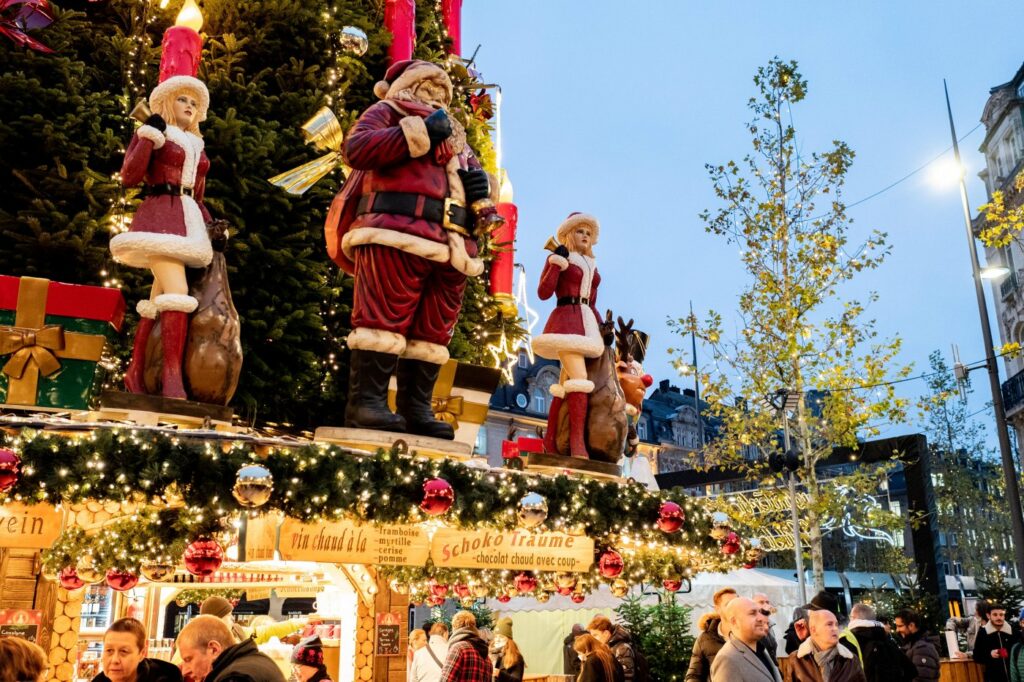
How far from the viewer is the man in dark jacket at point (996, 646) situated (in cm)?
849

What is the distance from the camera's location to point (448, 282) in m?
6.32

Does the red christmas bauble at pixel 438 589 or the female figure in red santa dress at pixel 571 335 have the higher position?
the female figure in red santa dress at pixel 571 335

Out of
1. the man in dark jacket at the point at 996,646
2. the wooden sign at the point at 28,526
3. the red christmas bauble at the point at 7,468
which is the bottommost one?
the man in dark jacket at the point at 996,646

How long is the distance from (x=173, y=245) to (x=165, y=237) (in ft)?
0.24

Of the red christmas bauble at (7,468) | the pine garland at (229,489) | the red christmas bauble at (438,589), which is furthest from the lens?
the red christmas bauble at (438,589)

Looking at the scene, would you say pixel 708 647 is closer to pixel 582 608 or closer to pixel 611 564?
pixel 611 564

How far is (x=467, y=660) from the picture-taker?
246 inches

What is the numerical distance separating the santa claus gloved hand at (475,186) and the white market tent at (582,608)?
7.19 metres

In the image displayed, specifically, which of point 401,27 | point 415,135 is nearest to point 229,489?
point 415,135

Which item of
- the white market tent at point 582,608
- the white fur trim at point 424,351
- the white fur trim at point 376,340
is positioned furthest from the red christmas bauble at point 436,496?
the white market tent at point 582,608

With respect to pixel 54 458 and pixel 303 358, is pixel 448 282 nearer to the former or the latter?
pixel 303 358

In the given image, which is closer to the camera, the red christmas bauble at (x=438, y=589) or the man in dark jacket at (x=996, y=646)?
the man in dark jacket at (x=996, y=646)

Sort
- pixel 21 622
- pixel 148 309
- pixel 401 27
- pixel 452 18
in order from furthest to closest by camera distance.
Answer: pixel 452 18 → pixel 401 27 → pixel 148 309 → pixel 21 622

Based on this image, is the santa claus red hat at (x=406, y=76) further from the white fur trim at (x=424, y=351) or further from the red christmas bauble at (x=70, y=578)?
the red christmas bauble at (x=70, y=578)
